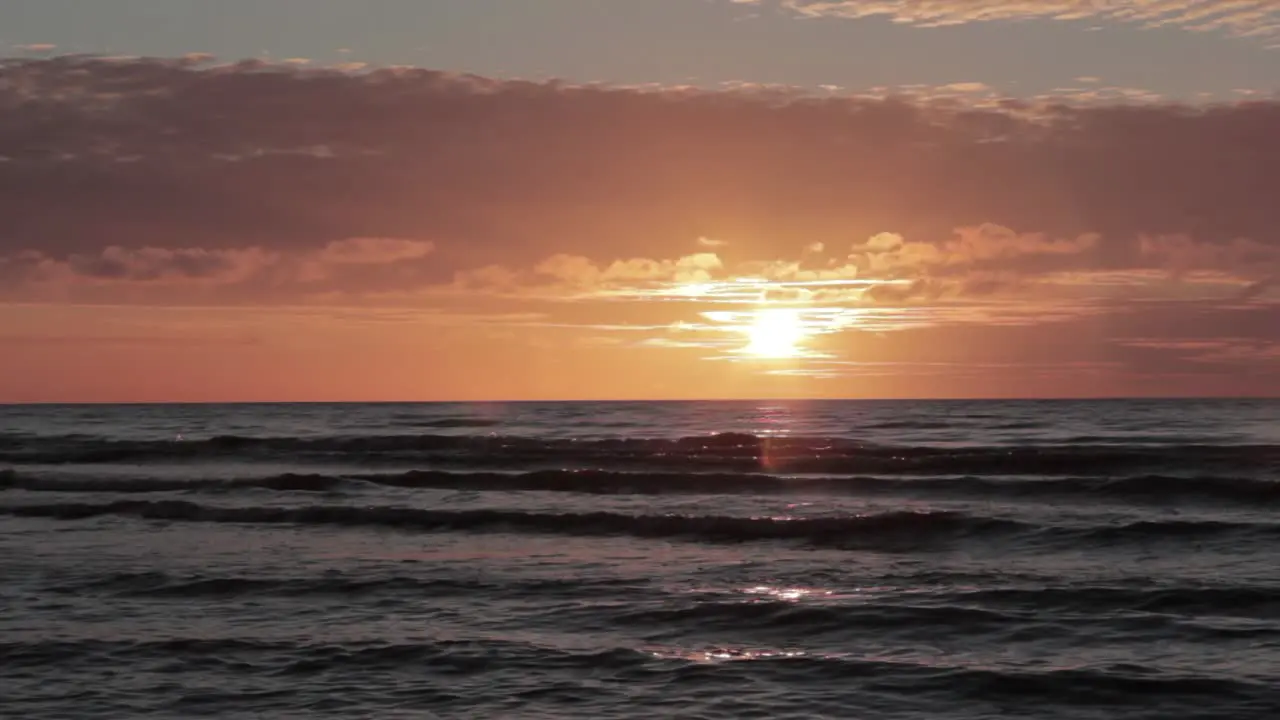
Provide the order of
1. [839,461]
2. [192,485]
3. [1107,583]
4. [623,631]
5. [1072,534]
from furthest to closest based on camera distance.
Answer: [839,461] → [192,485] → [1072,534] → [1107,583] → [623,631]

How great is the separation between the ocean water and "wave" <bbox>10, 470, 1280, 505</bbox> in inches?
6.2

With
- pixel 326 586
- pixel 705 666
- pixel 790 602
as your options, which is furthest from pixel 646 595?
pixel 326 586

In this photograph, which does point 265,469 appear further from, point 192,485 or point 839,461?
point 839,461

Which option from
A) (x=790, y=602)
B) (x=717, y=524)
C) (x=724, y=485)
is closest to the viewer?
(x=790, y=602)

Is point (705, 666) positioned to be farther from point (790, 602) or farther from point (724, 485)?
point (724, 485)

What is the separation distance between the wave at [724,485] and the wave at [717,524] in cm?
566

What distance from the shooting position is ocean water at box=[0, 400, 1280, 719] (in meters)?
11.4

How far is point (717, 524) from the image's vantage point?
23.5 meters

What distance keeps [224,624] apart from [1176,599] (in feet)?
39.4

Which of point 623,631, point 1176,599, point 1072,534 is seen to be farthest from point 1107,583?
point 623,631

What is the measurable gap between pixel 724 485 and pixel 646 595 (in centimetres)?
1637

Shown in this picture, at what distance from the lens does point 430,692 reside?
450 inches

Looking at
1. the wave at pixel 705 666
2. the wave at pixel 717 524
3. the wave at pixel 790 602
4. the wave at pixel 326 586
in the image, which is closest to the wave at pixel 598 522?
the wave at pixel 717 524

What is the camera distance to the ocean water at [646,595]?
11.4 meters
